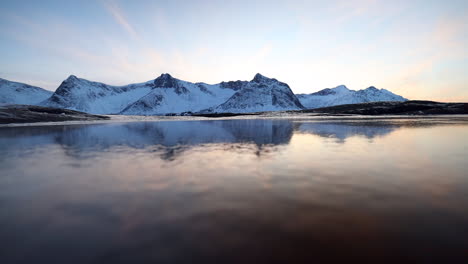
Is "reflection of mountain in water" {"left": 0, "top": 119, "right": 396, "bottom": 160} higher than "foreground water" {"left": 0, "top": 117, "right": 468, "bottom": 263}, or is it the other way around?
"reflection of mountain in water" {"left": 0, "top": 119, "right": 396, "bottom": 160}

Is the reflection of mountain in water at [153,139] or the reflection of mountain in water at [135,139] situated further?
the reflection of mountain in water at [135,139]

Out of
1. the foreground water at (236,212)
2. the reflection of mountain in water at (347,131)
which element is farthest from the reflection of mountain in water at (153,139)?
the foreground water at (236,212)

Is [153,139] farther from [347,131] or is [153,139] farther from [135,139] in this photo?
[347,131]

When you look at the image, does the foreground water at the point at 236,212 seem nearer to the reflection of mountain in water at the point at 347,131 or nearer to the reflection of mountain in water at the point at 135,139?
the reflection of mountain in water at the point at 135,139

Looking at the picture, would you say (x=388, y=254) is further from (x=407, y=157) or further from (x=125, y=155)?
(x=125, y=155)

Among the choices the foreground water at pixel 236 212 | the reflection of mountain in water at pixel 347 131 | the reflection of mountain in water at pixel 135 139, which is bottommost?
the foreground water at pixel 236 212

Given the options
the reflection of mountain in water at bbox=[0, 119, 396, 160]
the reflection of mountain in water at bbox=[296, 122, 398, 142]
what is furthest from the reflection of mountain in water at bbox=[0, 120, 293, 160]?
the reflection of mountain in water at bbox=[296, 122, 398, 142]

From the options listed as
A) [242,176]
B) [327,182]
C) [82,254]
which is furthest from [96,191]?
[327,182]

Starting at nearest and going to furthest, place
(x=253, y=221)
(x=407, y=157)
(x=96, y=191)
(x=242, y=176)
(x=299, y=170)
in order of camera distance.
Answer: (x=253, y=221)
(x=96, y=191)
(x=242, y=176)
(x=299, y=170)
(x=407, y=157)

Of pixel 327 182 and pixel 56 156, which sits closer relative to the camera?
pixel 327 182

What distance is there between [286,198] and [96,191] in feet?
27.3

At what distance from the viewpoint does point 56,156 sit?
1908 cm

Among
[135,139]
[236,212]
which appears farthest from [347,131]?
[236,212]

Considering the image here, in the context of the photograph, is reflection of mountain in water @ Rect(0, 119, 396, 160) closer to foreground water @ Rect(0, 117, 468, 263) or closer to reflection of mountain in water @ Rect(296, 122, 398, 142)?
reflection of mountain in water @ Rect(296, 122, 398, 142)
